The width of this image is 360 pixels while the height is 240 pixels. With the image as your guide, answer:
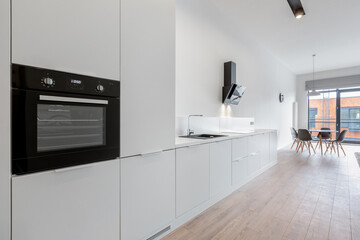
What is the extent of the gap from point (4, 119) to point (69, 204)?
1.92 feet

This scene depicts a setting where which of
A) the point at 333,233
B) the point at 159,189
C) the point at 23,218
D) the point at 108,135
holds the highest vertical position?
the point at 108,135

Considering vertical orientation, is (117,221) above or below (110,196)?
below

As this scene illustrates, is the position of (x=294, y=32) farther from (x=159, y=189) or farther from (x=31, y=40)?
(x=31, y=40)

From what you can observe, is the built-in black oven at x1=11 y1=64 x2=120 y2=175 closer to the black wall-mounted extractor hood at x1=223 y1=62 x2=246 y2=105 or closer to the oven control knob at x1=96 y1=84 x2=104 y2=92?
the oven control knob at x1=96 y1=84 x2=104 y2=92

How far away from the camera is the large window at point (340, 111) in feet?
23.6

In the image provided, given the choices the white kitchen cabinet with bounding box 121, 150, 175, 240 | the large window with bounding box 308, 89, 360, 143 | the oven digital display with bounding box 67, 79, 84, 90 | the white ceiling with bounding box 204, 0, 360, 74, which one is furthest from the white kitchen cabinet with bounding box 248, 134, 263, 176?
the large window with bounding box 308, 89, 360, 143

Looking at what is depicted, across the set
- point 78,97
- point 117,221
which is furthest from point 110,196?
point 78,97

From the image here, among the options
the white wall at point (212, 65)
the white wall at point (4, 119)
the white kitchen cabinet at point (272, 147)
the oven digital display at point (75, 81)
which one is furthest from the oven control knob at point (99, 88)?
the white kitchen cabinet at point (272, 147)

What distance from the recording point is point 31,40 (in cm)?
94

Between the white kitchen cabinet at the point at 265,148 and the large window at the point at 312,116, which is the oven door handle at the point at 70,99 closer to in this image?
the white kitchen cabinet at the point at 265,148

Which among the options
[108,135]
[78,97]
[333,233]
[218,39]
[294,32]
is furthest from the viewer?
[294,32]

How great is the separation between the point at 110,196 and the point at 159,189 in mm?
471

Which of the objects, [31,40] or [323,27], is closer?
[31,40]

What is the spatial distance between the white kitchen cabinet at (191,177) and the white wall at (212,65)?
30.3 inches
